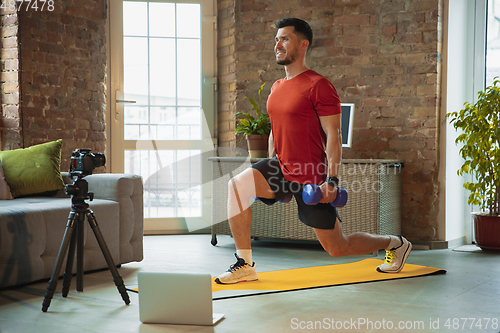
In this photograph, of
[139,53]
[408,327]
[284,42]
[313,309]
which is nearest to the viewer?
[408,327]

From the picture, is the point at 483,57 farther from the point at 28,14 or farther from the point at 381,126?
the point at 28,14

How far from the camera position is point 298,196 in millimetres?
2658

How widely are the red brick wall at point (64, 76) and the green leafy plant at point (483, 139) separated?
299 centimetres

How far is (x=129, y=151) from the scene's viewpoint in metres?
4.71

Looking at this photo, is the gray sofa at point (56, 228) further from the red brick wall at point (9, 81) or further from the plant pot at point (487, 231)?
the plant pot at point (487, 231)

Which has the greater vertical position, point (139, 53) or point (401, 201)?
point (139, 53)

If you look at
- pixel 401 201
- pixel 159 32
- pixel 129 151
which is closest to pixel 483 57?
pixel 401 201

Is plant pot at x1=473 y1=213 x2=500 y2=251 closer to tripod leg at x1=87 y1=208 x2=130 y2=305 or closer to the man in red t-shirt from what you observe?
the man in red t-shirt

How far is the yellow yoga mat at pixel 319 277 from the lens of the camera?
2.71 meters

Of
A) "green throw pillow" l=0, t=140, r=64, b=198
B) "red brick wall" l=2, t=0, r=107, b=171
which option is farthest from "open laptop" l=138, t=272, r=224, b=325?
"red brick wall" l=2, t=0, r=107, b=171

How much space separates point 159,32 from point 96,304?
296 cm

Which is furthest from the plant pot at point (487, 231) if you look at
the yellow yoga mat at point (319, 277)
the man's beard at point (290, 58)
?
the man's beard at point (290, 58)

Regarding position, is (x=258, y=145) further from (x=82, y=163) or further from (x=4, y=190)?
(x=82, y=163)

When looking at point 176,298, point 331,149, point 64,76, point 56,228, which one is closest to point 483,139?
point 331,149
